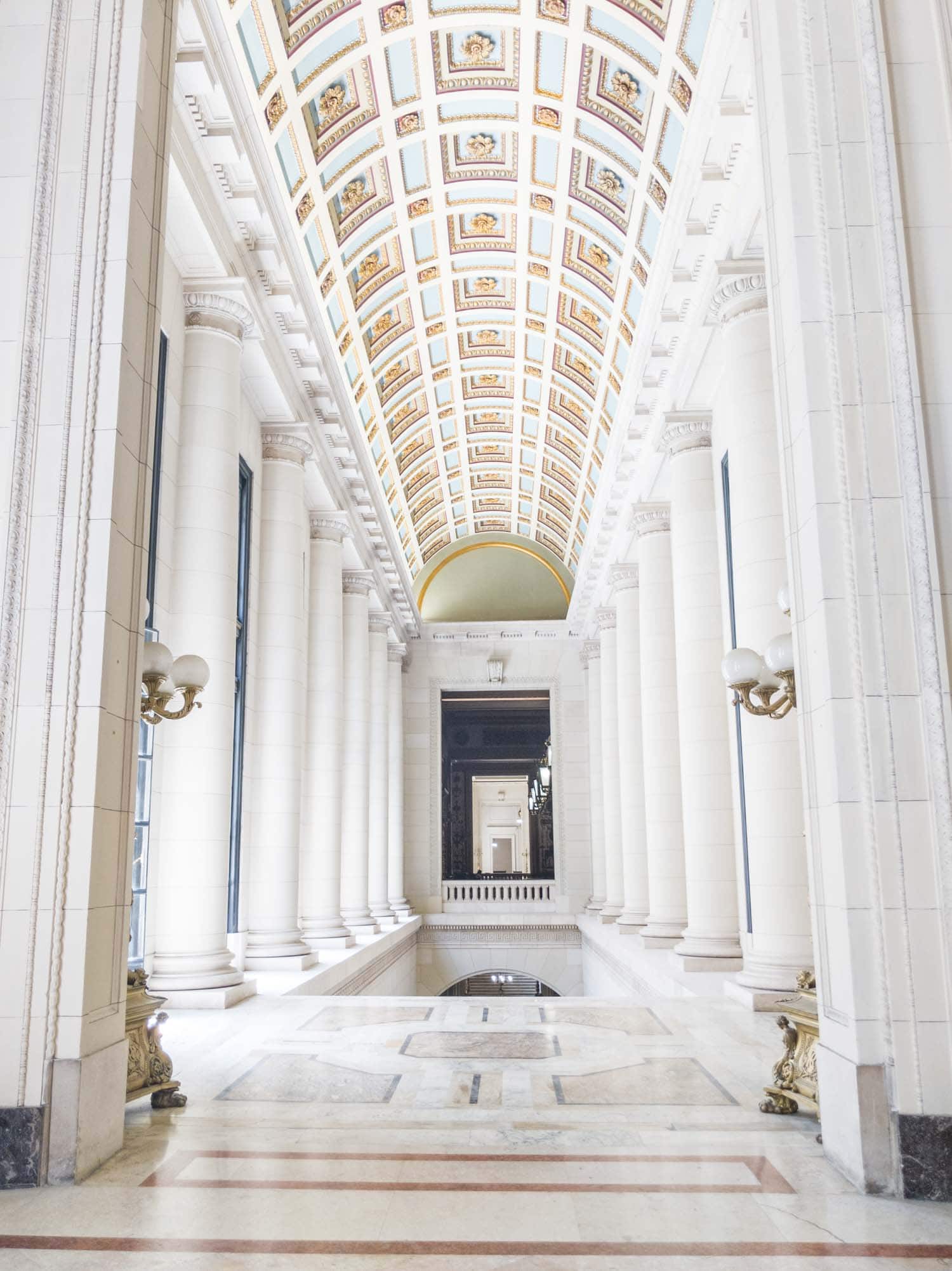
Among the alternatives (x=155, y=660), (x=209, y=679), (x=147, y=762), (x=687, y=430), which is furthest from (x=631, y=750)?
(x=155, y=660)

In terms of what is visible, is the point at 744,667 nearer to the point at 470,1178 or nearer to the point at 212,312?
the point at 470,1178

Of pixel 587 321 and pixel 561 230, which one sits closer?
pixel 561 230

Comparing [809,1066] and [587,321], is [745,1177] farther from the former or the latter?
[587,321]

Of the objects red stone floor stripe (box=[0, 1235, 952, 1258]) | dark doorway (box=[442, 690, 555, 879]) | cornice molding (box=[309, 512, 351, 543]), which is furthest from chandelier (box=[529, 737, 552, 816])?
red stone floor stripe (box=[0, 1235, 952, 1258])

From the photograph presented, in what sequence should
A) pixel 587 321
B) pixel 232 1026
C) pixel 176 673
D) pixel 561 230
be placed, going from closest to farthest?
pixel 176 673 < pixel 232 1026 < pixel 561 230 < pixel 587 321

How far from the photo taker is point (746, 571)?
446 inches

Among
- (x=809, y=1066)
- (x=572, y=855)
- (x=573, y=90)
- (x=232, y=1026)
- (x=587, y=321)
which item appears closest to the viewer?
(x=809, y=1066)

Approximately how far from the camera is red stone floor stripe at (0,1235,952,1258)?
3.99m

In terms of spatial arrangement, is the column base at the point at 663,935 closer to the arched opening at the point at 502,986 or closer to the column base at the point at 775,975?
the column base at the point at 775,975

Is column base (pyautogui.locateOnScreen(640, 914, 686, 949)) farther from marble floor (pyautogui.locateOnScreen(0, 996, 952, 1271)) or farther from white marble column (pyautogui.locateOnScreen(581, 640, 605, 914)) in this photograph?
white marble column (pyautogui.locateOnScreen(581, 640, 605, 914))

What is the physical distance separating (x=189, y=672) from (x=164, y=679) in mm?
495

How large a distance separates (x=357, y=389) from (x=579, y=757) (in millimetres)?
14567

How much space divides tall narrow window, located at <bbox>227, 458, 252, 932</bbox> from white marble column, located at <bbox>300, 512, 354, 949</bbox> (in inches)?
137

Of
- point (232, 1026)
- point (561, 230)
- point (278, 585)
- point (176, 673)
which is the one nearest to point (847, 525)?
point (176, 673)
